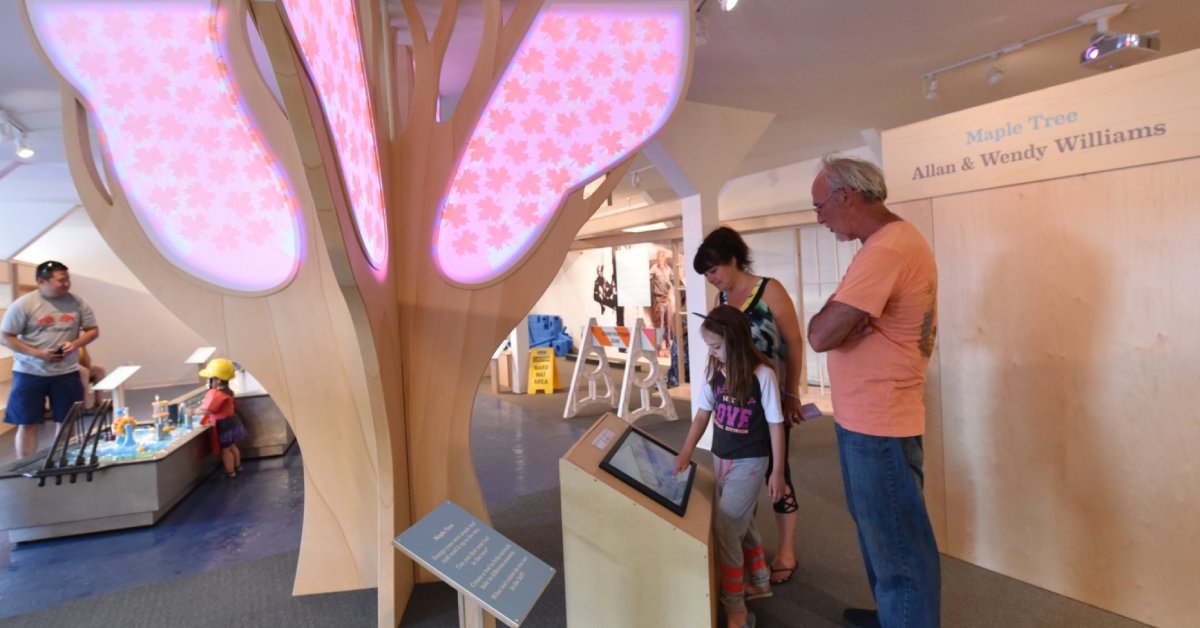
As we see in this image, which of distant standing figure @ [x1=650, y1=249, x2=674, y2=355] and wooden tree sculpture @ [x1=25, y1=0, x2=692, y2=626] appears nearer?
wooden tree sculpture @ [x1=25, y1=0, x2=692, y2=626]

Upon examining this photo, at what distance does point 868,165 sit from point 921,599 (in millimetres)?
1277

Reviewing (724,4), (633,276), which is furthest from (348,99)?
(633,276)

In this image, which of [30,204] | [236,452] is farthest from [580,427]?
[30,204]

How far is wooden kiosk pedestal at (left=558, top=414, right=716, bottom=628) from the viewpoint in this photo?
5.73ft

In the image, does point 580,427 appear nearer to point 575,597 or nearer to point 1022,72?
point 575,597

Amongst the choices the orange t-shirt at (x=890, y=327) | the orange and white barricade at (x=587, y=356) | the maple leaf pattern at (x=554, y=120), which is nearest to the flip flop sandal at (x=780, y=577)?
the orange t-shirt at (x=890, y=327)

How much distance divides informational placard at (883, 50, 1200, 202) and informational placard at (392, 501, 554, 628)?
2.50 metres

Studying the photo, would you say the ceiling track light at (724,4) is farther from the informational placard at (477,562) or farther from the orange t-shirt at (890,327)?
the informational placard at (477,562)

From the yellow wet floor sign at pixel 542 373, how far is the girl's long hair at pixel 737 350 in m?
5.71

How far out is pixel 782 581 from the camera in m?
2.49

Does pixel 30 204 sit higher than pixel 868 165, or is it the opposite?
pixel 30 204

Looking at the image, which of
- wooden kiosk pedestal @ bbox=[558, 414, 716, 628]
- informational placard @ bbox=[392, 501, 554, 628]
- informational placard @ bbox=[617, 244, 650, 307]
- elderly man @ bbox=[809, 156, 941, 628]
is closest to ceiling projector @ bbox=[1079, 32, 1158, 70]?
elderly man @ bbox=[809, 156, 941, 628]

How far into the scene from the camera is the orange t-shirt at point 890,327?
1.60 meters

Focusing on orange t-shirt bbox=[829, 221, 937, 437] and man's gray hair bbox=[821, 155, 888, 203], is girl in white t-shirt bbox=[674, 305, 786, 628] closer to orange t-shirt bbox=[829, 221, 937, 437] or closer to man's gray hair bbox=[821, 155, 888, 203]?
orange t-shirt bbox=[829, 221, 937, 437]
